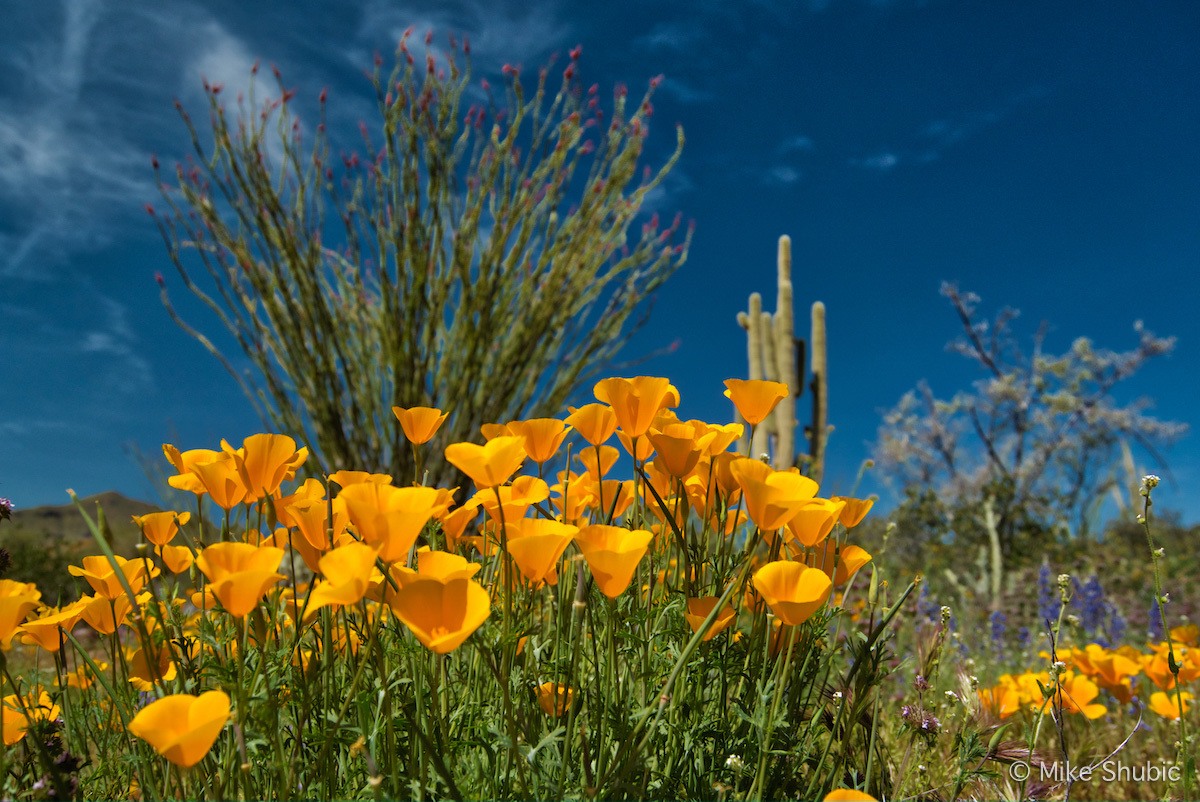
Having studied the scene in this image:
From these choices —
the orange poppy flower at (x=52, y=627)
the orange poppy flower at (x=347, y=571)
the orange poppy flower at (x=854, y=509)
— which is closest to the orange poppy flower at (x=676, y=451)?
the orange poppy flower at (x=854, y=509)

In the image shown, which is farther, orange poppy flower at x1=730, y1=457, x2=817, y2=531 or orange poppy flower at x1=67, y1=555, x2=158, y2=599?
orange poppy flower at x1=67, y1=555, x2=158, y2=599

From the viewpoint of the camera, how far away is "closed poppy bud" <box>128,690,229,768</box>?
681 mm

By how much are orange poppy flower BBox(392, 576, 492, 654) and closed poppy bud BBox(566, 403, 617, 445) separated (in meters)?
0.35

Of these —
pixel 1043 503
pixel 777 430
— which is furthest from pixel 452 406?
pixel 1043 503

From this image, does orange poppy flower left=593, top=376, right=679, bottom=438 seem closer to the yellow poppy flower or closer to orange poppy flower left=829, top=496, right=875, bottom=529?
orange poppy flower left=829, top=496, right=875, bottom=529

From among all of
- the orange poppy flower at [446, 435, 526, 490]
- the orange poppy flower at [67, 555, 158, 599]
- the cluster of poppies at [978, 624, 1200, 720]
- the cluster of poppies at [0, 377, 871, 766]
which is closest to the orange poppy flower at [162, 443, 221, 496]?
the cluster of poppies at [0, 377, 871, 766]

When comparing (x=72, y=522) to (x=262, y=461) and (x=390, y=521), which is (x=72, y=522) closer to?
(x=262, y=461)

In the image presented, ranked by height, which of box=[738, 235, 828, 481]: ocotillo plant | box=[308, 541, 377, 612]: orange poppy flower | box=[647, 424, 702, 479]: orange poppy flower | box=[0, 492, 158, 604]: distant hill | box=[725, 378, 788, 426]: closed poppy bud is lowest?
box=[308, 541, 377, 612]: orange poppy flower

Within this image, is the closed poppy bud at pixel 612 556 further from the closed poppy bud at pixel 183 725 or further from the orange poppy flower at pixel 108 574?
the orange poppy flower at pixel 108 574

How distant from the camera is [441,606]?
0.76m

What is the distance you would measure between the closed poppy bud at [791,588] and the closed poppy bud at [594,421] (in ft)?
1.05

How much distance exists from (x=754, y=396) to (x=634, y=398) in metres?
0.20

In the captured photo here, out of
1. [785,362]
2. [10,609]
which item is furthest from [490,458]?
[785,362]

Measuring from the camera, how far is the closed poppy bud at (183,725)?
0.68m
